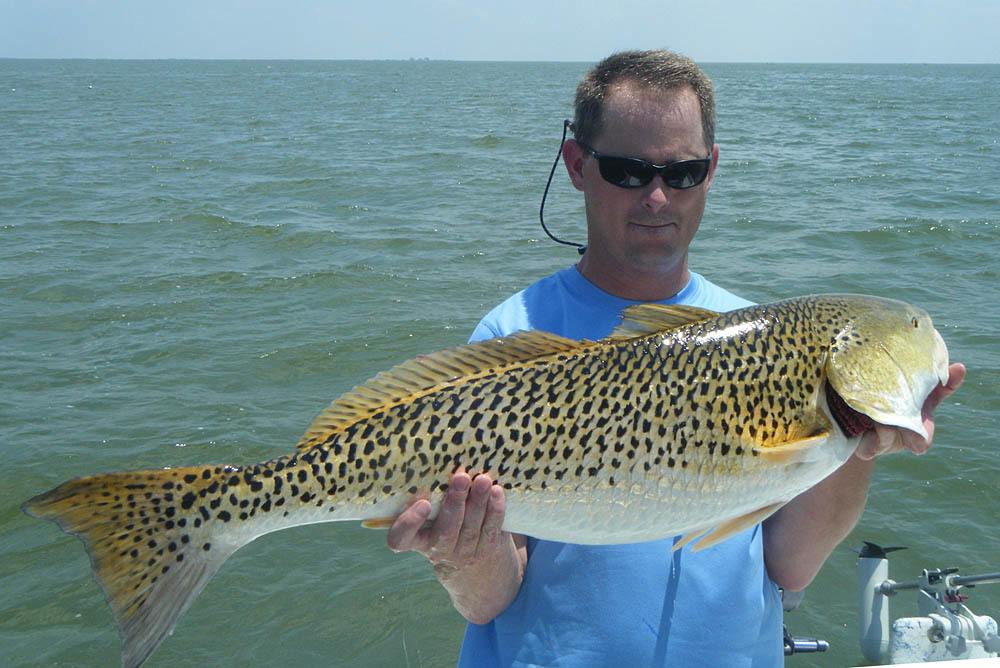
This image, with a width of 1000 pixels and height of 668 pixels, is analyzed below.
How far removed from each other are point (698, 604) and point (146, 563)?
168 cm

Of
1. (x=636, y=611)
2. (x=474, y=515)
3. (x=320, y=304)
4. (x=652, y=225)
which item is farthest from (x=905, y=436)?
(x=320, y=304)

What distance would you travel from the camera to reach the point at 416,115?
46969mm

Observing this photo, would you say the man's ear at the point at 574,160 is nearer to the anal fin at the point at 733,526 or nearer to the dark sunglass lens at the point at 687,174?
the dark sunglass lens at the point at 687,174

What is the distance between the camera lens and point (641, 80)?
3.19 meters

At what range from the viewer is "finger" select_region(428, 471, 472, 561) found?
2576 mm

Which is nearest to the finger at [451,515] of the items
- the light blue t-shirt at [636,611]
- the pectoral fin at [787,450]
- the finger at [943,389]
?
the light blue t-shirt at [636,611]

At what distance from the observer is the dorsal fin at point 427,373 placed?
8.84ft

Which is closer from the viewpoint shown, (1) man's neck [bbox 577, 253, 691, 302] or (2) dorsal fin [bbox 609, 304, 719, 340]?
(2) dorsal fin [bbox 609, 304, 719, 340]

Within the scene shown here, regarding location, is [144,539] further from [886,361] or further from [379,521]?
[886,361]

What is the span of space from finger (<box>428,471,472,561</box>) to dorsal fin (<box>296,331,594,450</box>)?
0.30 metres

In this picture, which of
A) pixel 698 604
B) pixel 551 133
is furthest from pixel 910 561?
pixel 551 133

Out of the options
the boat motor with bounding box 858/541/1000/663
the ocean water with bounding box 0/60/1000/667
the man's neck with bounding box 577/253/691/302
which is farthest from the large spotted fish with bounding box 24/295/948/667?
the ocean water with bounding box 0/60/1000/667

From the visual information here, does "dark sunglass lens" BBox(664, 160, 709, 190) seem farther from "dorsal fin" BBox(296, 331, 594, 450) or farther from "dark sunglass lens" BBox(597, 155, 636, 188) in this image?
"dorsal fin" BBox(296, 331, 594, 450)

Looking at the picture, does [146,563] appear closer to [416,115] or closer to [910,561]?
[910,561]
